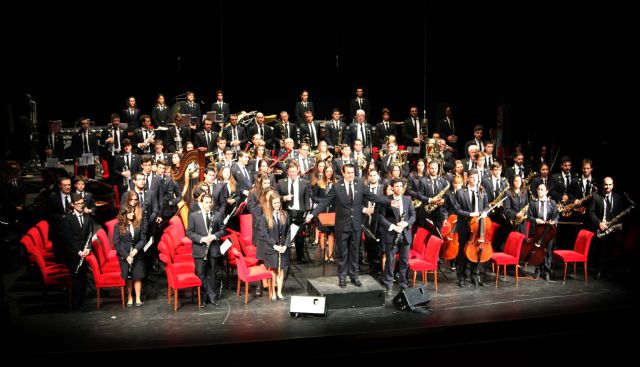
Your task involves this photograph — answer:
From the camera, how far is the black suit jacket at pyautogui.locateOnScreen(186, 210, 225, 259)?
877cm

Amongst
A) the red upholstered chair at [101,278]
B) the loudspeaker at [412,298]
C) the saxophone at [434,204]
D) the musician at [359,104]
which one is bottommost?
the loudspeaker at [412,298]

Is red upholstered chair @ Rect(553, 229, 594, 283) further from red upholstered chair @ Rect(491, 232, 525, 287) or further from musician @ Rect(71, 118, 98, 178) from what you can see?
musician @ Rect(71, 118, 98, 178)

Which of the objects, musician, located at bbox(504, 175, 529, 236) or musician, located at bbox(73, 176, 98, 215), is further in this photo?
musician, located at bbox(504, 175, 529, 236)

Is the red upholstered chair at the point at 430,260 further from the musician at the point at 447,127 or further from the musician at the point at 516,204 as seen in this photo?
the musician at the point at 447,127

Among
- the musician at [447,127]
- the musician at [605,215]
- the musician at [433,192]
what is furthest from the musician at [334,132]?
the musician at [605,215]

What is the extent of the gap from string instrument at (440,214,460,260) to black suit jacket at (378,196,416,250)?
66 cm

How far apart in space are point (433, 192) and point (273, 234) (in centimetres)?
298

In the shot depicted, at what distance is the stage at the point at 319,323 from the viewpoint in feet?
23.0

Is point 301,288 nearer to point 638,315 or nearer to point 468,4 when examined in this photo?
point 638,315

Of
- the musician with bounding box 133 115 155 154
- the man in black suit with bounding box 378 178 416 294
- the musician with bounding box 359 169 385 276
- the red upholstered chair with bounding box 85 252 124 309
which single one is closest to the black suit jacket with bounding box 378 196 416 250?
the man in black suit with bounding box 378 178 416 294

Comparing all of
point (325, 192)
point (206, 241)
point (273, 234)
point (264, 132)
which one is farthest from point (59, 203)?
point (264, 132)

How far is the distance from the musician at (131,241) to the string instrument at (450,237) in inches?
161

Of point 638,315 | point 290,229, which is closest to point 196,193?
point 290,229

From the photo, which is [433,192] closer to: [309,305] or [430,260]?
[430,260]
